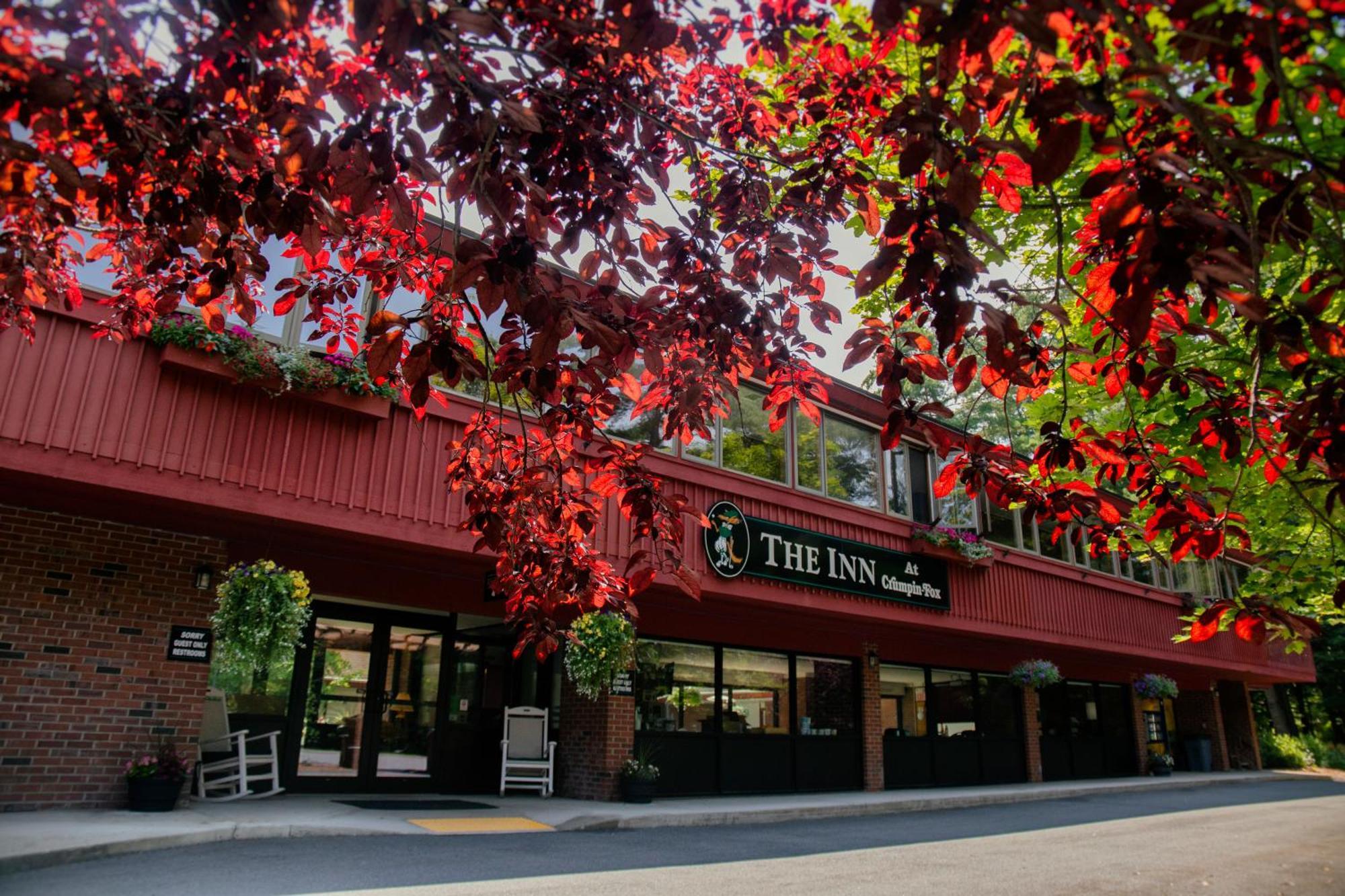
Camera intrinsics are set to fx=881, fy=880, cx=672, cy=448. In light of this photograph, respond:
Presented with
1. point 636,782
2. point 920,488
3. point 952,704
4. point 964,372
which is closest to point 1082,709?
point 952,704

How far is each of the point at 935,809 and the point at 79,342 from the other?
11.4m

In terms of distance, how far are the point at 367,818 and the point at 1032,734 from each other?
518 inches

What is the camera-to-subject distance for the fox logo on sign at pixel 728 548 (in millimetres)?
10258

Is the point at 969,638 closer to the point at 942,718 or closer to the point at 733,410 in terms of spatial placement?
the point at 942,718

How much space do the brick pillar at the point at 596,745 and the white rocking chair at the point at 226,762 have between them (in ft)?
10.7

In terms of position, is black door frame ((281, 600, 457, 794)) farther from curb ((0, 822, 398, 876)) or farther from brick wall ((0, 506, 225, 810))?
curb ((0, 822, 398, 876))

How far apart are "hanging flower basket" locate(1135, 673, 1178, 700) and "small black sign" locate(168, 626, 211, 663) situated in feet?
58.7

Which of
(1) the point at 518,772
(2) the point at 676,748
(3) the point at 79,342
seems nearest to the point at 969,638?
(2) the point at 676,748

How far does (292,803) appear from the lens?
8.36 meters

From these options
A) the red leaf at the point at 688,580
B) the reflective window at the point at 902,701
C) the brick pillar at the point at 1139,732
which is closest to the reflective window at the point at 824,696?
the reflective window at the point at 902,701

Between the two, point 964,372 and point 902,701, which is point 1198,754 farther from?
point 964,372

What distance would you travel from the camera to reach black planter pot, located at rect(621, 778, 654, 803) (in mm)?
10320

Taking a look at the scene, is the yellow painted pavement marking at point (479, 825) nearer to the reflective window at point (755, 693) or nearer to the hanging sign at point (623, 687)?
the hanging sign at point (623, 687)

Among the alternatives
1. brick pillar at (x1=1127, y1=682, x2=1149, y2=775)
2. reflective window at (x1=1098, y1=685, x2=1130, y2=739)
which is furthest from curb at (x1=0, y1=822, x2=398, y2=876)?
brick pillar at (x1=1127, y1=682, x2=1149, y2=775)
